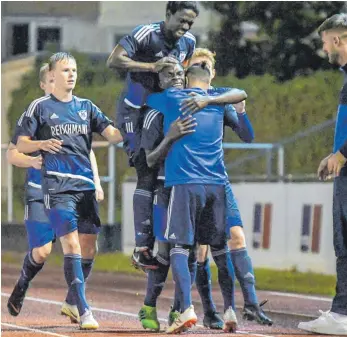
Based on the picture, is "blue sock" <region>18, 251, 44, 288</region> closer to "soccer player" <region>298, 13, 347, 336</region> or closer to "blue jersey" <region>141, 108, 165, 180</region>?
"blue jersey" <region>141, 108, 165, 180</region>

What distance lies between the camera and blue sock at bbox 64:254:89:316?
1066 cm

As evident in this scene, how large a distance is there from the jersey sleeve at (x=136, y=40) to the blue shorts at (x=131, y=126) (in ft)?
1.12

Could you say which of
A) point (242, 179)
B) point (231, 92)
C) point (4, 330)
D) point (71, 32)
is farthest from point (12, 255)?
point (231, 92)

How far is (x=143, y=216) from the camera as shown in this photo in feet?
34.5

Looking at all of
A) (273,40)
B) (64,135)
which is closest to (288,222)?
(273,40)

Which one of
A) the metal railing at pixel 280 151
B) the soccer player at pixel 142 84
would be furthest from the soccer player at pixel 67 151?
the metal railing at pixel 280 151

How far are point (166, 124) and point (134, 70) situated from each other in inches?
16.6

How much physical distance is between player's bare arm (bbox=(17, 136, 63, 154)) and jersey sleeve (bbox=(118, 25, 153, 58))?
752 mm

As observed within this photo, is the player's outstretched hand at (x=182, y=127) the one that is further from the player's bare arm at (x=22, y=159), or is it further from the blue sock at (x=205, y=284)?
the player's bare arm at (x=22, y=159)

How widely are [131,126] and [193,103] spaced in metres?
0.71

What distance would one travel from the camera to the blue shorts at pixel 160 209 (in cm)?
1038

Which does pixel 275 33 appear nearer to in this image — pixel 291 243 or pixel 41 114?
pixel 291 243

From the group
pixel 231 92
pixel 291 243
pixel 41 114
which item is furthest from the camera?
pixel 291 243

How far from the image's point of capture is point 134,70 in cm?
1036
